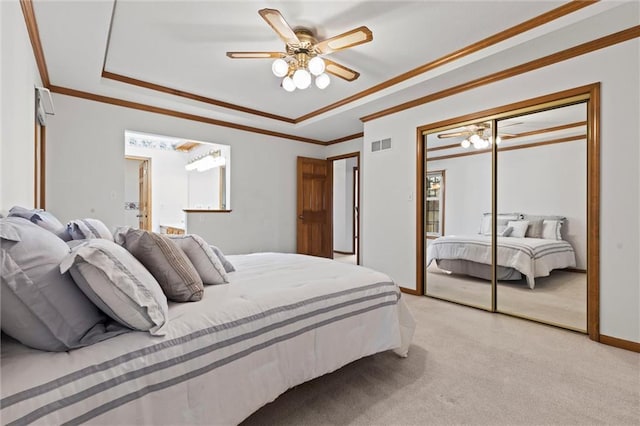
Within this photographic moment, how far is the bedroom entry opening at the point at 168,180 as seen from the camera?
20.5 ft

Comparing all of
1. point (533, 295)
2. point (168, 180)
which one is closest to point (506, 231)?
point (533, 295)

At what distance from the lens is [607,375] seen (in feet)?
6.66

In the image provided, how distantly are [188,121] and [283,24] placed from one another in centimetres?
282

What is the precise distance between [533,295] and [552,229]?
688 mm

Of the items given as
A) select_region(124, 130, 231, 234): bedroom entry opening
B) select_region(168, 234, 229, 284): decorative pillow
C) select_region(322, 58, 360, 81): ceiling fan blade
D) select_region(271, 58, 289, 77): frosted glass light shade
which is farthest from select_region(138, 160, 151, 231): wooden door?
select_region(168, 234, 229, 284): decorative pillow

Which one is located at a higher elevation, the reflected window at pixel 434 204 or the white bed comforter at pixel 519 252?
the reflected window at pixel 434 204

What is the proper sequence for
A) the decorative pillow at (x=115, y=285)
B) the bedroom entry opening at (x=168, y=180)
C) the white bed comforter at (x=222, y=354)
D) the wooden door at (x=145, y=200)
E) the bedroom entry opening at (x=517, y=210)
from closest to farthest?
1. the white bed comforter at (x=222, y=354)
2. the decorative pillow at (x=115, y=285)
3. the bedroom entry opening at (x=517, y=210)
4. the bedroom entry opening at (x=168, y=180)
5. the wooden door at (x=145, y=200)

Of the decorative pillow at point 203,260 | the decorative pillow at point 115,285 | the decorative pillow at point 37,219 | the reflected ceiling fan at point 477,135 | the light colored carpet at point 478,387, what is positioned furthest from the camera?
the reflected ceiling fan at point 477,135

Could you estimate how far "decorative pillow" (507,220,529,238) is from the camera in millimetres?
3145

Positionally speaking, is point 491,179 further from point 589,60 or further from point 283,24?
point 283,24

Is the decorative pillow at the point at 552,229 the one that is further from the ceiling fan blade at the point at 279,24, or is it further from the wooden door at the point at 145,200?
the wooden door at the point at 145,200

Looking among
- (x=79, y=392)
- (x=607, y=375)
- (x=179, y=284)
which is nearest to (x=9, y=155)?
(x=179, y=284)

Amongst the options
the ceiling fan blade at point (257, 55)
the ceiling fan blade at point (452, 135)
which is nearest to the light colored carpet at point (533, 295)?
the ceiling fan blade at point (452, 135)

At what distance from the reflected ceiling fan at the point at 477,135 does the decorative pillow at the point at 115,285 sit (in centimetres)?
345
